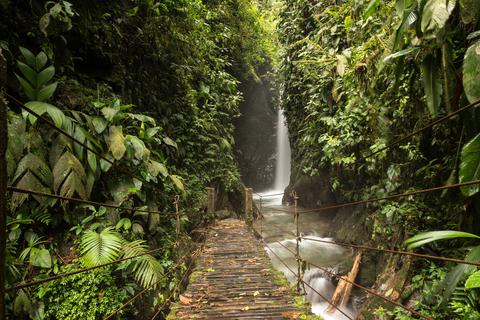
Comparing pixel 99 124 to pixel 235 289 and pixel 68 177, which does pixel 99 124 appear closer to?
pixel 68 177

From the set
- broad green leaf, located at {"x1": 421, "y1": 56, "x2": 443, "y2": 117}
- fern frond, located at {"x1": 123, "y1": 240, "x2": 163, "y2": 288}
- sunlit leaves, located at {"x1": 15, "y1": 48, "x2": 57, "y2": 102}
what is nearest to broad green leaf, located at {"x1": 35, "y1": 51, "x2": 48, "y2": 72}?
sunlit leaves, located at {"x1": 15, "y1": 48, "x2": 57, "y2": 102}

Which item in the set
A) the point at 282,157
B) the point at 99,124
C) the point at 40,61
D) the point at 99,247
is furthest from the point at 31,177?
the point at 282,157

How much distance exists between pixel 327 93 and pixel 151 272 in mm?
5488

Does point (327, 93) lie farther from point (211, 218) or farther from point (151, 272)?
point (151, 272)

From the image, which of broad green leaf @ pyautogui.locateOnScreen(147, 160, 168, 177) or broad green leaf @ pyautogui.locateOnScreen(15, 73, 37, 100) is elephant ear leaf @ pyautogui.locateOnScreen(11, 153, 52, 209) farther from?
broad green leaf @ pyautogui.locateOnScreen(147, 160, 168, 177)

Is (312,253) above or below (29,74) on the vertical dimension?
below

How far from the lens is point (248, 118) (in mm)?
20359

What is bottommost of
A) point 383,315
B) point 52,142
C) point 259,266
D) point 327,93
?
point 383,315

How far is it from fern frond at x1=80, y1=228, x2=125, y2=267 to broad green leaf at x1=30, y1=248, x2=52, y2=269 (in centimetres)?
28

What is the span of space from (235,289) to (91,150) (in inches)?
103

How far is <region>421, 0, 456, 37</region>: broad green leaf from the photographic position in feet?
6.11

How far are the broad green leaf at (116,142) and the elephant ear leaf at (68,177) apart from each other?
0.42 meters

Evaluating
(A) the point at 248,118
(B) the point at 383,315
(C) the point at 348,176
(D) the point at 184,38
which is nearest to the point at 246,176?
(A) the point at 248,118

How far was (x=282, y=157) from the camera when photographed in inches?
852
